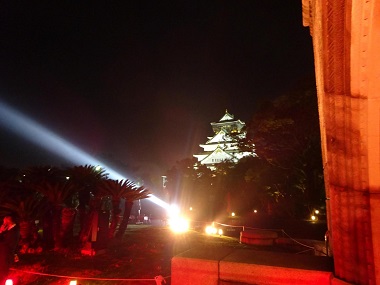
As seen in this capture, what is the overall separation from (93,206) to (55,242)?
6.25 feet

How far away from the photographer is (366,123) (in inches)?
131

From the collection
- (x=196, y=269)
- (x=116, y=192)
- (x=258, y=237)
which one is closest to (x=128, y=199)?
(x=116, y=192)

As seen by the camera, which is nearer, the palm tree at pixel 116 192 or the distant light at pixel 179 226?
the palm tree at pixel 116 192

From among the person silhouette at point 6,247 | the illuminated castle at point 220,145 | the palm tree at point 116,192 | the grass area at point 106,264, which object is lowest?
the grass area at point 106,264

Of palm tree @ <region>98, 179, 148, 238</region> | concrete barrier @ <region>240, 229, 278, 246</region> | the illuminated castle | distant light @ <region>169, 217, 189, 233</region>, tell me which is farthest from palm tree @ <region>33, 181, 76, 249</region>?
the illuminated castle

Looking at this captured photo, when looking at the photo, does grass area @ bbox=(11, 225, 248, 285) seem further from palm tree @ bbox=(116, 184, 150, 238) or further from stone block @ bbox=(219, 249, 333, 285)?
stone block @ bbox=(219, 249, 333, 285)

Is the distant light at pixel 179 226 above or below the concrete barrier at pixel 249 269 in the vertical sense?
below

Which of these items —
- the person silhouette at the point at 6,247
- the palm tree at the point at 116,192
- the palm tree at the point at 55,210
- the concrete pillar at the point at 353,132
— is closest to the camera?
the concrete pillar at the point at 353,132

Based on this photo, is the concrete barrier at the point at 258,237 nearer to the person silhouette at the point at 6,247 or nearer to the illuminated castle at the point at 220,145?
the person silhouette at the point at 6,247

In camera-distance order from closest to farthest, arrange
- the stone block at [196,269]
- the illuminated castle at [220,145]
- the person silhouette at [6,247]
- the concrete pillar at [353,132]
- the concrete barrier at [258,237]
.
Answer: the concrete pillar at [353,132] < the stone block at [196,269] < the person silhouette at [6,247] < the concrete barrier at [258,237] < the illuminated castle at [220,145]

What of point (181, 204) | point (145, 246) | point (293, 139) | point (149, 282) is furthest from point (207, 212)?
point (149, 282)

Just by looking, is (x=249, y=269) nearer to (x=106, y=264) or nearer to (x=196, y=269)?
(x=196, y=269)

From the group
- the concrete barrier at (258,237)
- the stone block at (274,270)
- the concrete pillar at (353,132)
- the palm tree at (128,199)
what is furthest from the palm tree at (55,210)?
the concrete pillar at (353,132)

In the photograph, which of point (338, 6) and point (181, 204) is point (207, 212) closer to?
point (181, 204)
